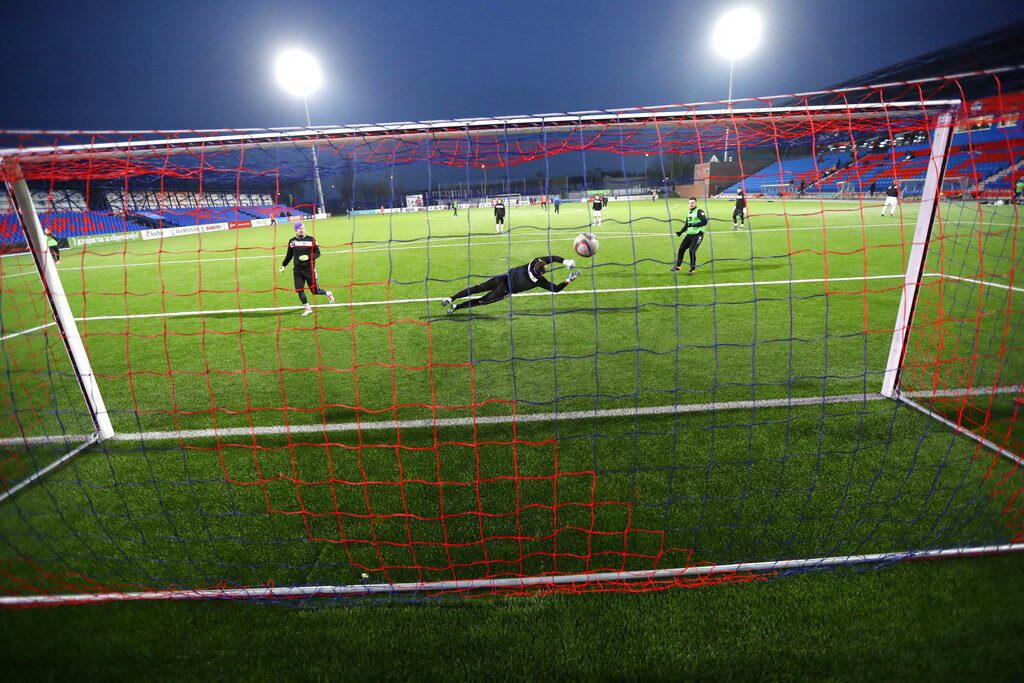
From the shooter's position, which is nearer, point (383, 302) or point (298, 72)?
point (383, 302)

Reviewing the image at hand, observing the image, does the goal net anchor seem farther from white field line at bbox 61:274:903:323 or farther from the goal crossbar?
white field line at bbox 61:274:903:323

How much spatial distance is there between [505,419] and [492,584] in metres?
2.09

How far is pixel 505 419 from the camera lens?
4.77 m

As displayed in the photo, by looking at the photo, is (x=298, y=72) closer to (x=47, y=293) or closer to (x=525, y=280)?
(x=525, y=280)

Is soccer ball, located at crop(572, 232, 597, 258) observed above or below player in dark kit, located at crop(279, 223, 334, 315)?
below

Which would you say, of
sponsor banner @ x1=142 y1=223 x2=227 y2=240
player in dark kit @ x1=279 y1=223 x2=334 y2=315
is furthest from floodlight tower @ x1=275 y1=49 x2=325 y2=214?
player in dark kit @ x1=279 y1=223 x2=334 y2=315

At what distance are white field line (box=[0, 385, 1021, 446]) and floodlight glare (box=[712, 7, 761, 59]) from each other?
32.5m

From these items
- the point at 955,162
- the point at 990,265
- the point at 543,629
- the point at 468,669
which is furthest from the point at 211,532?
the point at 990,265

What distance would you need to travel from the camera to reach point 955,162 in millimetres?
3975

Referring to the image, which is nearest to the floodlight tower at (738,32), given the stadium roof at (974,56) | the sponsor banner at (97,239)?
the stadium roof at (974,56)

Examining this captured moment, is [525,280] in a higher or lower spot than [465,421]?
higher

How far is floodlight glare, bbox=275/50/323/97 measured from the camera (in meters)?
29.5

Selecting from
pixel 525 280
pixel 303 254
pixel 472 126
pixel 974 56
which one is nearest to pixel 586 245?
pixel 525 280

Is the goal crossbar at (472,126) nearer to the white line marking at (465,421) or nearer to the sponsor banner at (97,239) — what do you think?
the white line marking at (465,421)
